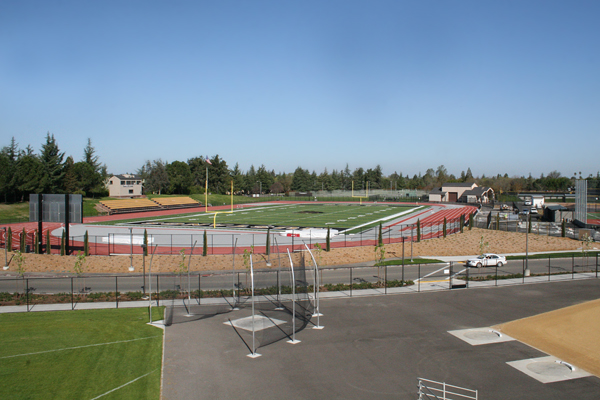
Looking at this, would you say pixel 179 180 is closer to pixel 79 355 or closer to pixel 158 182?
pixel 158 182

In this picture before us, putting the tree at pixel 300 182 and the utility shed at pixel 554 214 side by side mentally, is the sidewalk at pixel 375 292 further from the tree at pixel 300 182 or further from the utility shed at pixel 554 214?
the tree at pixel 300 182

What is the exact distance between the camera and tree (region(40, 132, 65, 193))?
90137 millimetres

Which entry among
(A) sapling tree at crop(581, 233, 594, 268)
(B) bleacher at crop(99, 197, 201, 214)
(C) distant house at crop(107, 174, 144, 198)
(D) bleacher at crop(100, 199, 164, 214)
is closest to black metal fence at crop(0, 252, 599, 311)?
(A) sapling tree at crop(581, 233, 594, 268)

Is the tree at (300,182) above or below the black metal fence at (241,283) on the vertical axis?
above

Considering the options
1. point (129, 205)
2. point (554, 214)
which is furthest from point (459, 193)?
point (129, 205)

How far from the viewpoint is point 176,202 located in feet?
334

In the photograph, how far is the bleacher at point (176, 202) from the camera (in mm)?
98125

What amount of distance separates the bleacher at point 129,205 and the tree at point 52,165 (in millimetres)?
13135

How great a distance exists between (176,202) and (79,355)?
87531 millimetres

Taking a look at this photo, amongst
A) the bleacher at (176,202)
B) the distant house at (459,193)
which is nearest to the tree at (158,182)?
the bleacher at (176,202)

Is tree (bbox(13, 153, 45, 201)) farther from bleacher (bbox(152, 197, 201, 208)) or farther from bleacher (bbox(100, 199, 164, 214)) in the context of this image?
bleacher (bbox(152, 197, 201, 208))

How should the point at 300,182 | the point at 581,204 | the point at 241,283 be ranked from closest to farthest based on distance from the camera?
the point at 241,283 → the point at 581,204 → the point at 300,182

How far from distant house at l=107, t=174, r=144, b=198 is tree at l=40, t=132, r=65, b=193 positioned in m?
16.1

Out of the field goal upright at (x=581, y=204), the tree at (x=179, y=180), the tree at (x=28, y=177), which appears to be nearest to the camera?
the field goal upright at (x=581, y=204)
